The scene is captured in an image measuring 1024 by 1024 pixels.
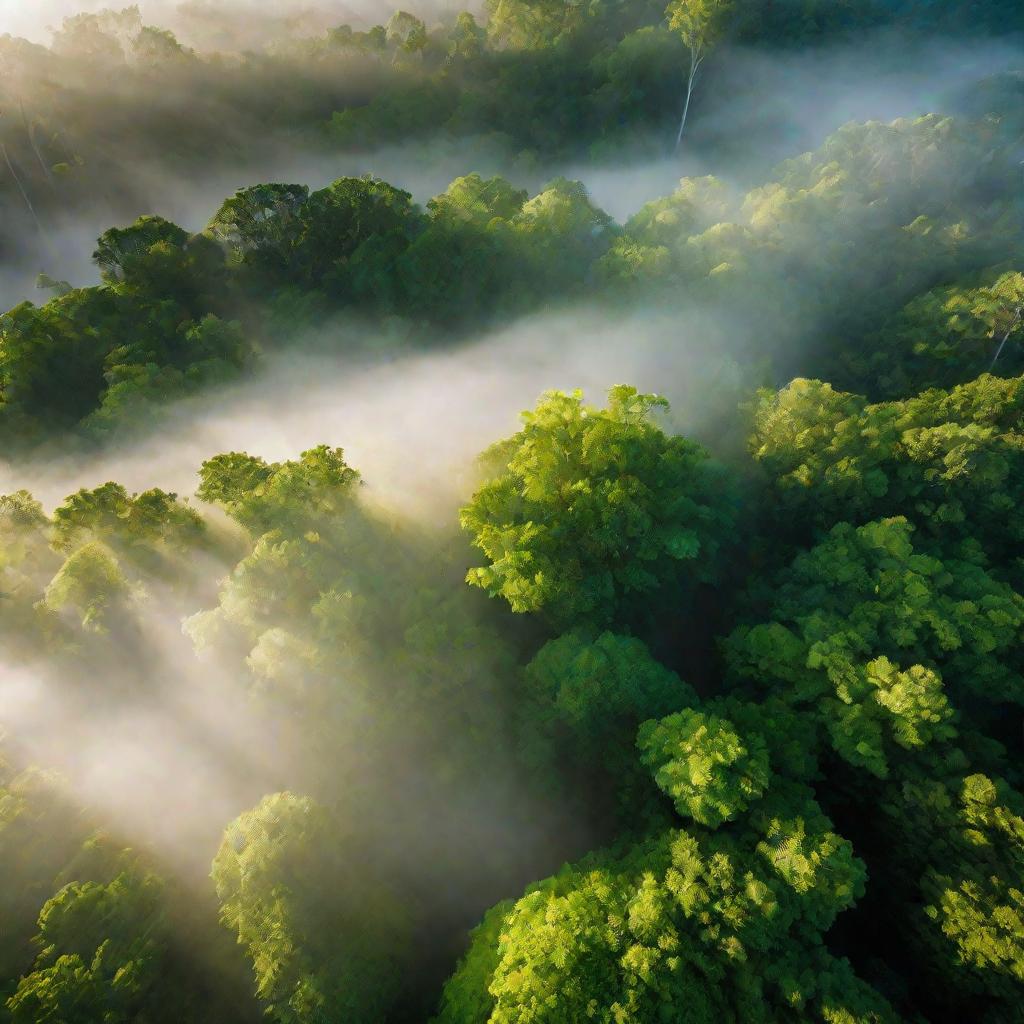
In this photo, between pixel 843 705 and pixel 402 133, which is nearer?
pixel 843 705

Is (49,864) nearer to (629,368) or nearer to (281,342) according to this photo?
(281,342)

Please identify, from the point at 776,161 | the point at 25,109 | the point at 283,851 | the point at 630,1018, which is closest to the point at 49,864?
the point at 283,851

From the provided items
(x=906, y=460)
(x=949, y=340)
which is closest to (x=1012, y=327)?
(x=949, y=340)

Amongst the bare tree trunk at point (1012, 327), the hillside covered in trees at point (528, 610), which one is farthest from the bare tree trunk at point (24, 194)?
the bare tree trunk at point (1012, 327)

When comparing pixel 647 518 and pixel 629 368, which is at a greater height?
pixel 629 368

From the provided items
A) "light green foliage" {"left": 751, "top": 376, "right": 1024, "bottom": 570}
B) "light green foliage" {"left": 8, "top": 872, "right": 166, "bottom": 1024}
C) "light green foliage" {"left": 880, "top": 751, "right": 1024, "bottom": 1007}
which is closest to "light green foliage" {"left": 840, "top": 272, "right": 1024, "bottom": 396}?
"light green foliage" {"left": 751, "top": 376, "right": 1024, "bottom": 570}

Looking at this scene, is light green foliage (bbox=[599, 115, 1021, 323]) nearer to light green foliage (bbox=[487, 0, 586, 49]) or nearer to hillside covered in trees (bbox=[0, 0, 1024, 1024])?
hillside covered in trees (bbox=[0, 0, 1024, 1024])
